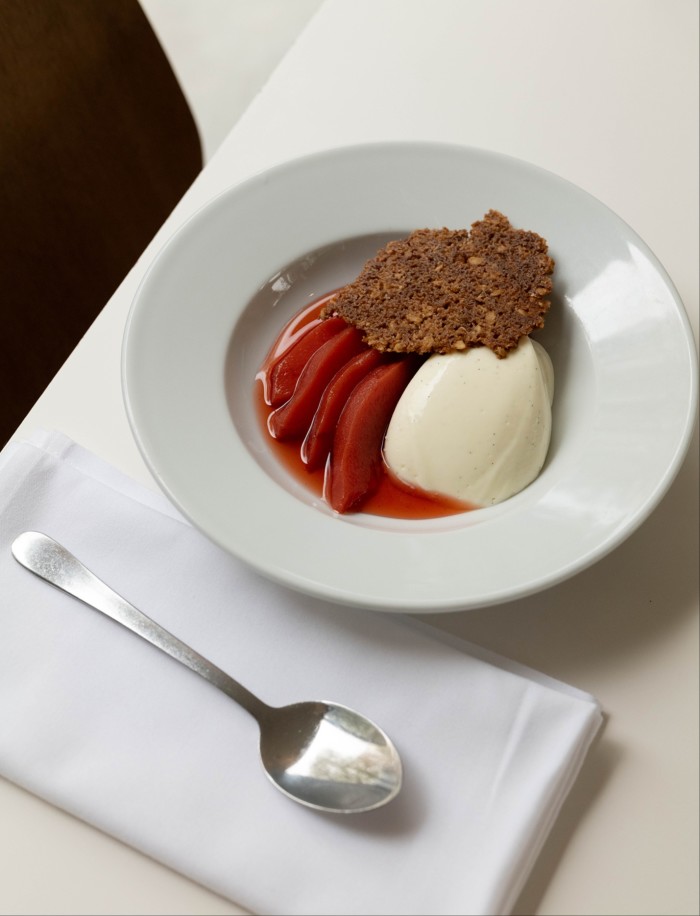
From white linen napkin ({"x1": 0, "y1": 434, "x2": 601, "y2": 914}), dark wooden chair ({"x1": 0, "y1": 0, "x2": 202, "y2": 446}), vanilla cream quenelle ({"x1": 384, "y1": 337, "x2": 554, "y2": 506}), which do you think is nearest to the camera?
→ white linen napkin ({"x1": 0, "y1": 434, "x2": 601, "y2": 914})

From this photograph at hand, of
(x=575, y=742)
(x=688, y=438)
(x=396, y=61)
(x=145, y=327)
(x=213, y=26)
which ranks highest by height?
(x=213, y=26)

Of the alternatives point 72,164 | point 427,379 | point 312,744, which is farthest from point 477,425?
point 72,164

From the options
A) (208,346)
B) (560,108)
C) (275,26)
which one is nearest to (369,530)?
(208,346)

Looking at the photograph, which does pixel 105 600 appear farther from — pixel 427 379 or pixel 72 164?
pixel 72 164

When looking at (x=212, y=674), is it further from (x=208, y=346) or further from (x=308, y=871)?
(x=208, y=346)

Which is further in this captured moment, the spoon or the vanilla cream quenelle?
the vanilla cream quenelle

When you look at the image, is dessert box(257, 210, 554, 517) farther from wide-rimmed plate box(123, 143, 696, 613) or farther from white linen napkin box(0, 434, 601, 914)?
white linen napkin box(0, 434, 601, 914)

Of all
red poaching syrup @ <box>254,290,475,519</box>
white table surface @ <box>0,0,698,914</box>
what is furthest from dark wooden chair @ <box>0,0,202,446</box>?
red poaching syrup @ <box>254,290,475,519</box>
